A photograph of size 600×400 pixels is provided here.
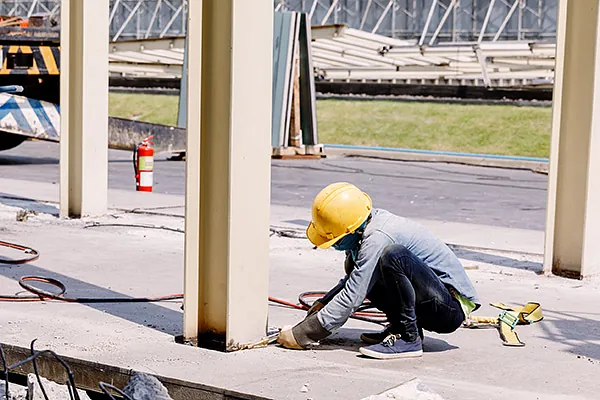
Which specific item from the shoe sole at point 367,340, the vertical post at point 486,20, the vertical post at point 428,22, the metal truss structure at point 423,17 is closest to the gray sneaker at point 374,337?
the shoe sole at point 367,340

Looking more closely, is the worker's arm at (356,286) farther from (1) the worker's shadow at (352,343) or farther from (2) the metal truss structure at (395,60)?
(2) the metal truss structure at (395,60)

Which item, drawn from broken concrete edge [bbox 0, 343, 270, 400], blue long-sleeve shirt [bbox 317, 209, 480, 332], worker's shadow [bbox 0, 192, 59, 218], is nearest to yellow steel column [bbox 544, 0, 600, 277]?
blue long-sleeve shirt [bbox 317, 209, 480, 332]

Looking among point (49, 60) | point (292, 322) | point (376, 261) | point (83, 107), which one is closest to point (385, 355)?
point (376, 261)

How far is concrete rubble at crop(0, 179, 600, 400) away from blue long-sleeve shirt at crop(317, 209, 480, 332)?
288 millimetres

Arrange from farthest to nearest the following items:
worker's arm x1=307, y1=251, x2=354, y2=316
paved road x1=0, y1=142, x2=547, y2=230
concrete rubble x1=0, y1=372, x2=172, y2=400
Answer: paved road x1=0, y1=142, x2=547, y2=230 < worker's arm x1=307, y1=251, x2=354, y2=316 < concrete rubble x1=0, y1=372, x2=172, y2=400

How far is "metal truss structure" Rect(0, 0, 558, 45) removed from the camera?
1216 inches

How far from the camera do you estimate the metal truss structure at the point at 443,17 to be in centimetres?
3083

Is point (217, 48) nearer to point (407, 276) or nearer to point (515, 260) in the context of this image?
point (407, 276)

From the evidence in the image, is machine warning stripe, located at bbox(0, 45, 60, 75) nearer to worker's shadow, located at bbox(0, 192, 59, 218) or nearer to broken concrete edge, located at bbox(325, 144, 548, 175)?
worker's shadow, located at bbox(0, 192, 59, 218)

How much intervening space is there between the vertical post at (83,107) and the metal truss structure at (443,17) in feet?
70.1

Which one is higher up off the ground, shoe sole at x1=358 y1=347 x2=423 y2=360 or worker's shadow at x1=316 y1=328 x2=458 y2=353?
shoe sole at x1=358 y1=347 x2=423 y2=360

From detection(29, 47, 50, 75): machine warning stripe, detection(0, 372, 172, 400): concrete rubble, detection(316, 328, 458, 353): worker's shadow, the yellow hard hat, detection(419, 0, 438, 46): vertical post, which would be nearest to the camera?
detection(0, 372, 172, 400): concrete rubble

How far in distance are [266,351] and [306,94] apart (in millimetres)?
14390

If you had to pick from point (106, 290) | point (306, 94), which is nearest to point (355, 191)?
point (106, 290)
